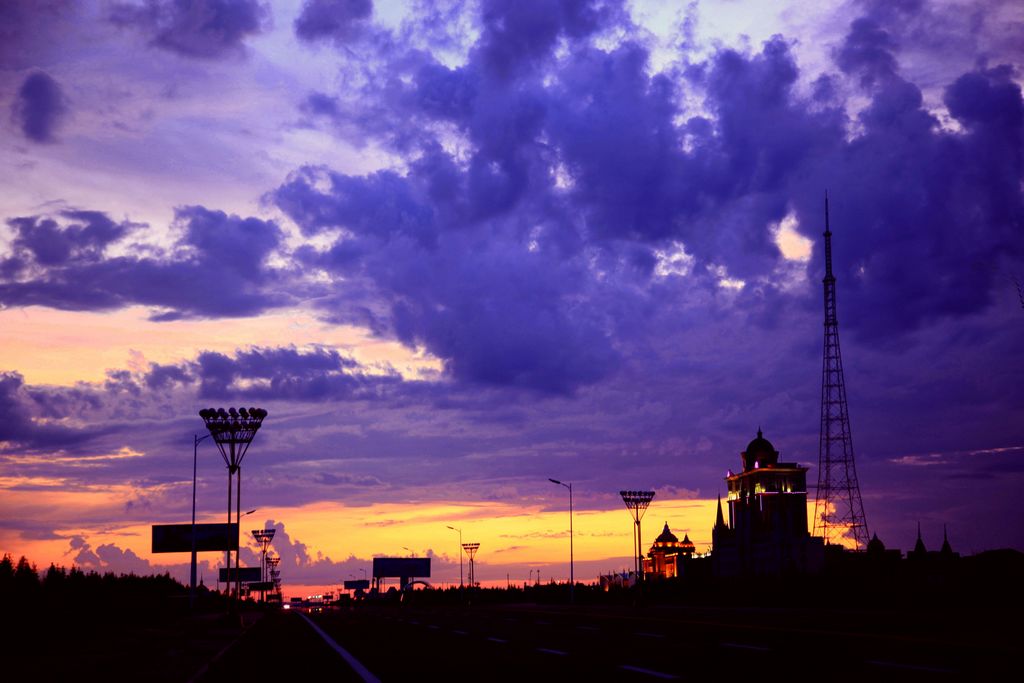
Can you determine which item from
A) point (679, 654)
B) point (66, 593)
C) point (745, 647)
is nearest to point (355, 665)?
point (679, 654)

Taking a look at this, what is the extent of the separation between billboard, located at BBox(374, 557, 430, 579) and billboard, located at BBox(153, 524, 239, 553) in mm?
61114

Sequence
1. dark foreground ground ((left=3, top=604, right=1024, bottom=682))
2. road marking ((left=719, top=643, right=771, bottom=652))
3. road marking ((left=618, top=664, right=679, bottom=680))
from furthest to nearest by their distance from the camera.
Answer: road marking ((left=719, top=643, right=771, bottom=652)) → dark foreground ground ((left=3, top=604, right=1024, bottom=682)) → road marking ((left=618, top=664, right=679, bottom=680))

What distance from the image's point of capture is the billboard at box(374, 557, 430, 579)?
18425 centimetres

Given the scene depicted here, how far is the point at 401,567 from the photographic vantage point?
610 feet

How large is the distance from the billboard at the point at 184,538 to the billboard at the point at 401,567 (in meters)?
61.1

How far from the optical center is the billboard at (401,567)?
604 ft

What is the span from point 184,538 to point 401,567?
6897 cm

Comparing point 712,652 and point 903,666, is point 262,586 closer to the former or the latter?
point 712,652

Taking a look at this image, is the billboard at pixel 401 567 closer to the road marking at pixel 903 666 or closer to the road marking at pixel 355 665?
the road marking at pixel 355 665

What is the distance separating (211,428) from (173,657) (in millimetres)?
28971

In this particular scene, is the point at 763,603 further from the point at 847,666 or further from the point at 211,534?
the point at 211,534

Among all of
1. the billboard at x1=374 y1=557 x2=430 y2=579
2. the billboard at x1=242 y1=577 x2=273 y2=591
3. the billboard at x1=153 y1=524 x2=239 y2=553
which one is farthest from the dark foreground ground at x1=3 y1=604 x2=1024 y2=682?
the billboard at x1=374 y1=557 x2=430 y2=579

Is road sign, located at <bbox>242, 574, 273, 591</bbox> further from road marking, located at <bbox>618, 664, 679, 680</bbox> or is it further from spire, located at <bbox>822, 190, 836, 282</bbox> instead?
road marking, located at <bbox>618, 664, 679, 680</bbox>

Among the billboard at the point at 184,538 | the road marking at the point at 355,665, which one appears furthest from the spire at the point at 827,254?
the road marking at the point at 355,665
